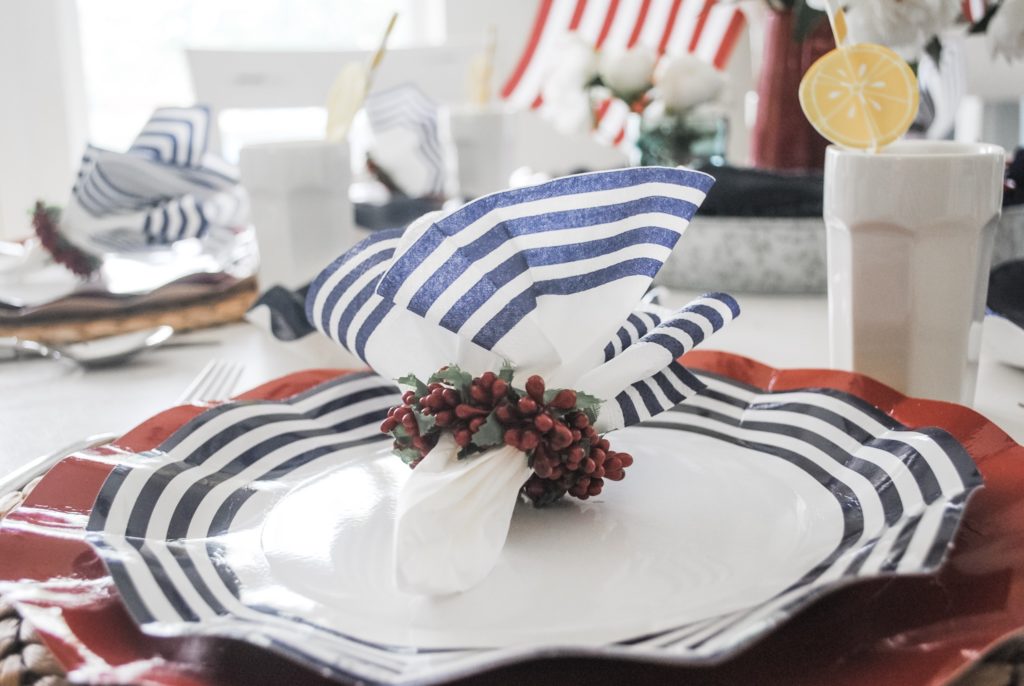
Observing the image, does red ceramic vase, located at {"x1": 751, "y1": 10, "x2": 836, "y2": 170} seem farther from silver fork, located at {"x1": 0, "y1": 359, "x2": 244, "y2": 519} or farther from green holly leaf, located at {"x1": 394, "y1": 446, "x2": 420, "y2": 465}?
green holly leaf, located at {"x1": 394, "y1": 446, "x2": 420, "y2": 465}

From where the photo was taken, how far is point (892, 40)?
76 centimetres

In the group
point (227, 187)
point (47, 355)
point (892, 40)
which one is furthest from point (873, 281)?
point (227, 187)


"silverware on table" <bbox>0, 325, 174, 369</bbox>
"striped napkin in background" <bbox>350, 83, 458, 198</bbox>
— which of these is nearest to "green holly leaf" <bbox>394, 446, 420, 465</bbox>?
"silverware on table" <bbox>0, 325, 174, 369</bbox>

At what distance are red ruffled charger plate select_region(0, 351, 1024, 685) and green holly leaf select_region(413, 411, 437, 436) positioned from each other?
4.2 inches

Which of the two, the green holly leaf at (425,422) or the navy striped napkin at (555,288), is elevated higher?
the navy striped napkin at (555,288)

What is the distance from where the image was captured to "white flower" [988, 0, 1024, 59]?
31.0 inches

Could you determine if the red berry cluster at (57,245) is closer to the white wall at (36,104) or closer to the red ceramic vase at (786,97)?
the red ceramic vase at (786,97)

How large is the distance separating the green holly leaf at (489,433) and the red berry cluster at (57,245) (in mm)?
677

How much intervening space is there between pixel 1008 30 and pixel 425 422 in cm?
67

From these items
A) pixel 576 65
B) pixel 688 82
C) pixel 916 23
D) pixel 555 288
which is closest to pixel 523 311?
pixel 555 288

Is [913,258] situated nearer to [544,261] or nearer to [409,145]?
[544,261]

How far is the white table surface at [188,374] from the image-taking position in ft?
1.97

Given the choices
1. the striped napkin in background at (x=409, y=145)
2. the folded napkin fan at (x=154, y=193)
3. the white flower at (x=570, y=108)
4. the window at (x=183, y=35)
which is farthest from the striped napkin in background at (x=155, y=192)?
the window at (x=183, y=35)

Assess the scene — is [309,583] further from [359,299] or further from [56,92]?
[56,92]
